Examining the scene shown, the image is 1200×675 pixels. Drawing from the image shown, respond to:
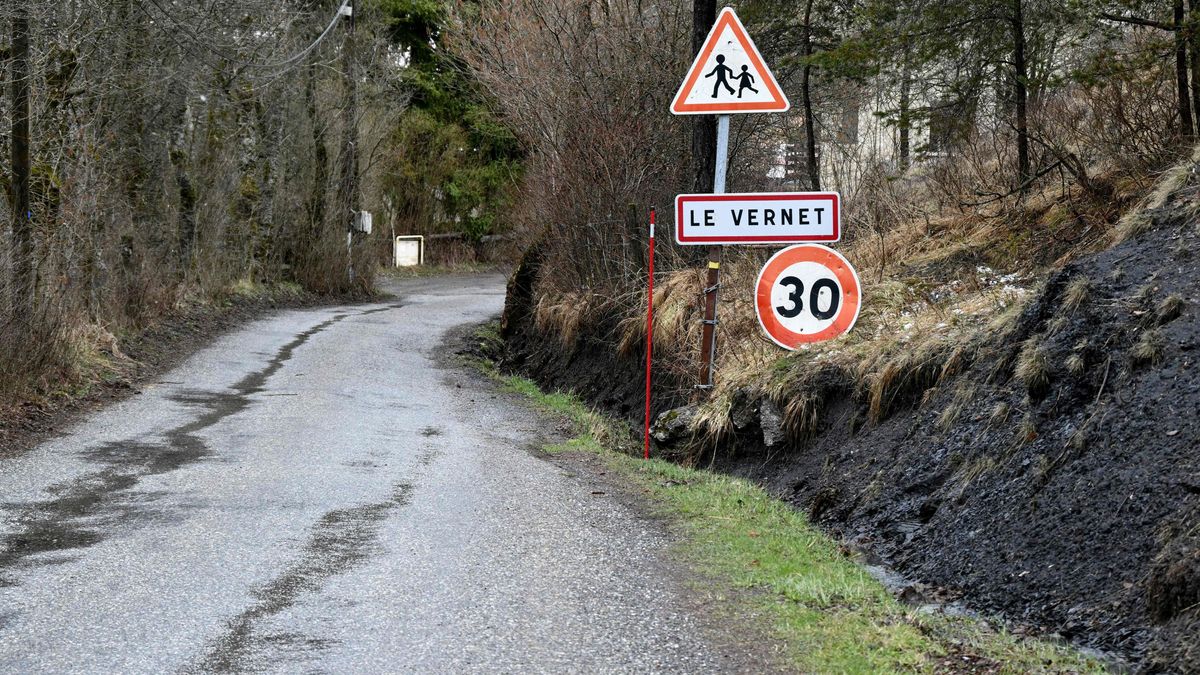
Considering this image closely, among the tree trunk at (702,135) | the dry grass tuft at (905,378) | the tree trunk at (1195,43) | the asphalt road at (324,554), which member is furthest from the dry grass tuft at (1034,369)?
the tree trunk at (702,135)

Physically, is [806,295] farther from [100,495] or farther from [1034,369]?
[100,495]

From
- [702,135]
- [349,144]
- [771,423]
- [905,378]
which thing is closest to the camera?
[905,378]

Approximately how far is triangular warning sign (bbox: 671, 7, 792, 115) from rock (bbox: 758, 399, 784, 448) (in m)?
2.34

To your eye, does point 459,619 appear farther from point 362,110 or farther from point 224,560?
point 362,110

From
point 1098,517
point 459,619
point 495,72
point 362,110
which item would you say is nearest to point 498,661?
point 459,619

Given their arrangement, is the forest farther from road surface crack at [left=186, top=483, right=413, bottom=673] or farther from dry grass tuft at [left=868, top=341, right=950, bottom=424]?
road surface crack at [left=186, top=483, right=413, bottom=673]

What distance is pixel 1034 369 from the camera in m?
7.34

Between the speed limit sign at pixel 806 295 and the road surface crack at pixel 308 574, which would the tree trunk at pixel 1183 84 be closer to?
the speed limit sign at pixel 806 295

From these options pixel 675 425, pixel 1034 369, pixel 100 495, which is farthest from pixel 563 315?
pixel 1034 369

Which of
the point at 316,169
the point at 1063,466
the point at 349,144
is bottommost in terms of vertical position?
the point at 1063,466

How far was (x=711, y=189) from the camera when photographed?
1275 centimetres

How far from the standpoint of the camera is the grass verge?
5.09m

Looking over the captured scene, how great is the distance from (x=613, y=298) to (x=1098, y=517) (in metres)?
10.0

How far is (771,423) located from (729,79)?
2.74m
